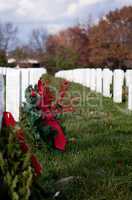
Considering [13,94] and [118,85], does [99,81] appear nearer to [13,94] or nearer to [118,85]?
[118,85]

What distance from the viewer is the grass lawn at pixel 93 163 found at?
4.17 meters

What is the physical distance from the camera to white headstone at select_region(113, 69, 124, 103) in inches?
547

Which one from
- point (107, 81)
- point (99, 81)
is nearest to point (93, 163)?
point (107, 81)

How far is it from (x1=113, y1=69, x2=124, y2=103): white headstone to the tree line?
35.5 m

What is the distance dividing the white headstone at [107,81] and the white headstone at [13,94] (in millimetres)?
6801

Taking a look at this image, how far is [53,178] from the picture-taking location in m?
4.57

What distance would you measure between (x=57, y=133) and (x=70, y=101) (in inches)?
280

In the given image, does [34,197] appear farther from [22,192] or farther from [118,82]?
[118,82]

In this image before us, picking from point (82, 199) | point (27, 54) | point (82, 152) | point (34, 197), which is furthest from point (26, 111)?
point (27, 54)

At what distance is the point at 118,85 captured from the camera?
1405cm

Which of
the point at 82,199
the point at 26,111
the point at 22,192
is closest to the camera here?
the point at 22,192

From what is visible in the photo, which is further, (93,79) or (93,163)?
(93,79)

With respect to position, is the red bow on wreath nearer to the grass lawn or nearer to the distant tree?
the grass lawn

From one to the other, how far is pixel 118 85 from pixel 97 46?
4141cm
